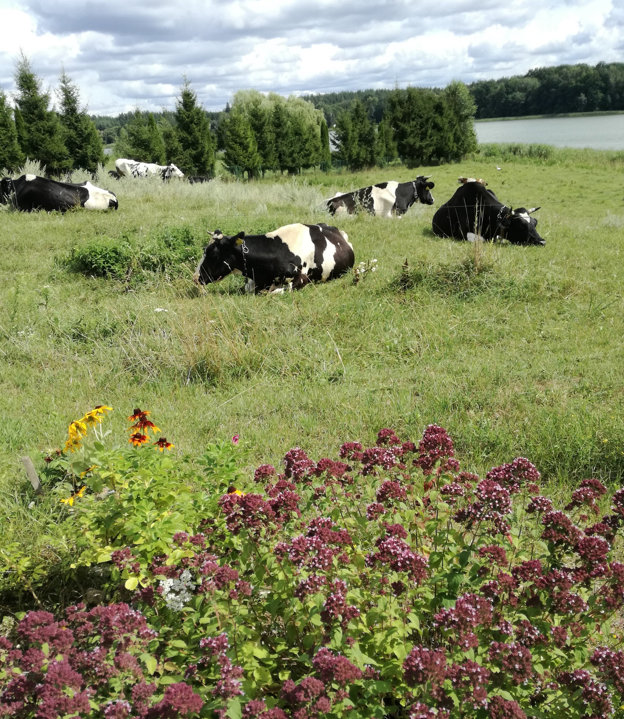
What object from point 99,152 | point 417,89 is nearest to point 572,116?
point 417,89

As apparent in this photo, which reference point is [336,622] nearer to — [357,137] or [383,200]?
[383,200]

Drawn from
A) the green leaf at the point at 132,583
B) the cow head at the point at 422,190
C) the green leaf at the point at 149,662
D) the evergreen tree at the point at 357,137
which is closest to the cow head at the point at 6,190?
the cow head at the point at 422,190

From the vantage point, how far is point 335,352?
6.81 metres

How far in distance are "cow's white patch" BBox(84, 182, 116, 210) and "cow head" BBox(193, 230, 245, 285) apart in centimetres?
706

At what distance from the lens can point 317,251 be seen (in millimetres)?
10258

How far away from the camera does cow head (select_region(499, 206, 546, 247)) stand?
1214 cm

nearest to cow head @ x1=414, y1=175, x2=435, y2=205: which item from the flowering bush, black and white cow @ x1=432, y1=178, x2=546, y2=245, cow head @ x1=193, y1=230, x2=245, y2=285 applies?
black and white cow @ x1=432, y1=178, x2=546, y2=245

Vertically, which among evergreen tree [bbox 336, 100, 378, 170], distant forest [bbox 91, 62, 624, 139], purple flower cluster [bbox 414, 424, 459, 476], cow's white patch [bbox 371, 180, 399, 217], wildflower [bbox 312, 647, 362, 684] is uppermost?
distant forest [bbox 91, 62, 624, 139]

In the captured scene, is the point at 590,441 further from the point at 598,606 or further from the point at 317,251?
the point at 317,251

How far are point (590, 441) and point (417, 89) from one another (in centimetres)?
4730

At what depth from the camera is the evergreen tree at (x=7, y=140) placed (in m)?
25.1

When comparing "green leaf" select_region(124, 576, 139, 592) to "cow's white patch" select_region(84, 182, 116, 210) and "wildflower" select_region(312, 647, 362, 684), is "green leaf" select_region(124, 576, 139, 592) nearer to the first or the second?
"wildflower" select_region(312, 647, 362, 684)

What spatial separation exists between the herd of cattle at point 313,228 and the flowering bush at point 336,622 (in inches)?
288

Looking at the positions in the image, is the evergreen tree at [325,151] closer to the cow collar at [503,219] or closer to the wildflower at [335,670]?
the cow collar at [503,219]
